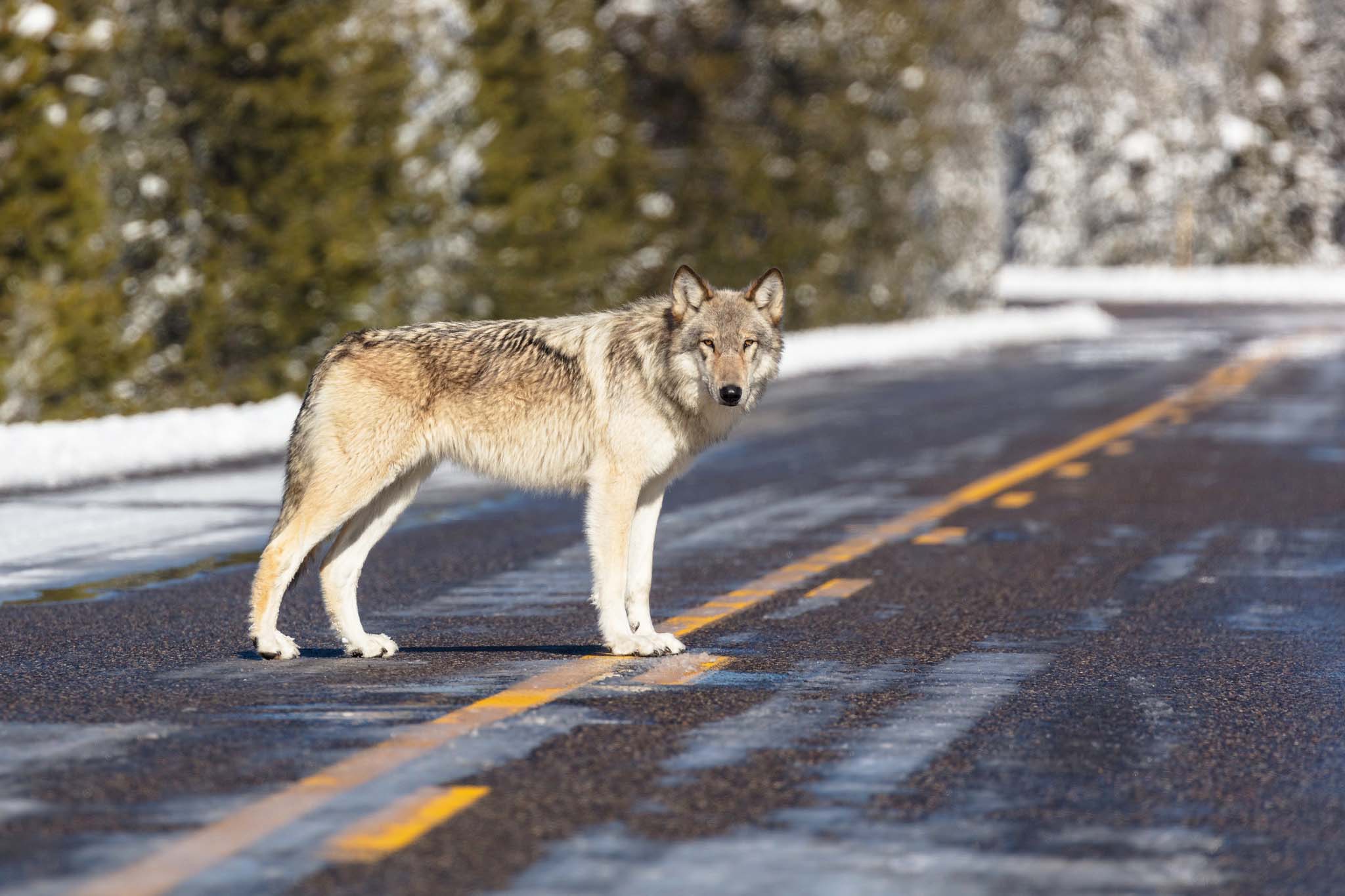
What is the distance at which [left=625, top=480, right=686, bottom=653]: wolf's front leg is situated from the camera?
29.6 ft

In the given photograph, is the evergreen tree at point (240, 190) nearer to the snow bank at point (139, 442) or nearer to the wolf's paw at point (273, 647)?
the snow bank at point (139, 442)

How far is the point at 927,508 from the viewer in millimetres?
14891

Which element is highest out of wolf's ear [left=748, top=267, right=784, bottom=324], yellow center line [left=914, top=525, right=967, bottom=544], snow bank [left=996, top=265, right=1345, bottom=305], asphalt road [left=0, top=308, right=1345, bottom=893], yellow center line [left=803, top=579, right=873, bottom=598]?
wolf's ear [left=748, top=267, right=784, bottom=324]

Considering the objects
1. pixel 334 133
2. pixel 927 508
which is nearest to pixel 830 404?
pixel 334 133

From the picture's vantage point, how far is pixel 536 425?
29.8 feet

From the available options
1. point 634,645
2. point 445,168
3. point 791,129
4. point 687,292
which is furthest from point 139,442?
point 791,129

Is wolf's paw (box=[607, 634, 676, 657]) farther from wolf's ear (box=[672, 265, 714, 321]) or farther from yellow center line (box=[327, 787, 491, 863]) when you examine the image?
yellow center line (box=[327, 787, 491, 863])

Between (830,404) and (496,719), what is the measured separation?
18.6 meters

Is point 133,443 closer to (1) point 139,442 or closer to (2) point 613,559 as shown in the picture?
(1) point 139,442

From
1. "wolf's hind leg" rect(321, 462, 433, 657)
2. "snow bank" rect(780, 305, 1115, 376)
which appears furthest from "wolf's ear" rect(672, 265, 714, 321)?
"snow bank" rect(780, 305, 1115, 376)

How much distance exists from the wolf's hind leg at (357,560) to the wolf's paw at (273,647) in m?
0.27

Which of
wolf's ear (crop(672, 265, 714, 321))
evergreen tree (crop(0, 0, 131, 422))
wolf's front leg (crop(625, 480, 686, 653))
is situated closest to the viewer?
wolf's ear (crop(672, 265, 714, 321))

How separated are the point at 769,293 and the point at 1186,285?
81623 mm

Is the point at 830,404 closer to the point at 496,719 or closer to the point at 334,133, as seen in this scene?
the point at 334,133
